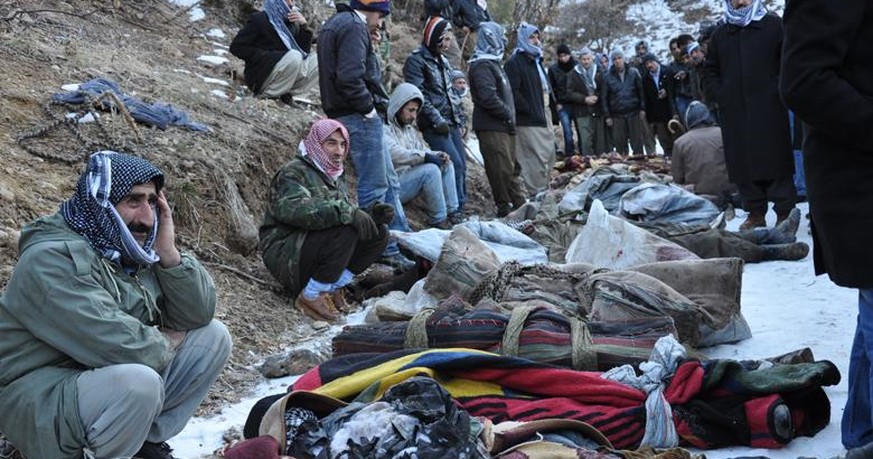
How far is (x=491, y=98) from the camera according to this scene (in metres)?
8.77

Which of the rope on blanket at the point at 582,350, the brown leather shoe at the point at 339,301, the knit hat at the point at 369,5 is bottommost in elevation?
the brown leather shoe at the point at 339,301

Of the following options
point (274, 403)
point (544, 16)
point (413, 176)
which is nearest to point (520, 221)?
point (413, 176)

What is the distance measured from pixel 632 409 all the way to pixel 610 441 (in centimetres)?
14

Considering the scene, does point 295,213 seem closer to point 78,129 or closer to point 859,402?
point 78,129

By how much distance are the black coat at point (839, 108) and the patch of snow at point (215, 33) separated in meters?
8.86

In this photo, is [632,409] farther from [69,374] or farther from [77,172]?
[77,172]

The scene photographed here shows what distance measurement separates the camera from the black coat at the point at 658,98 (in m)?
13.2

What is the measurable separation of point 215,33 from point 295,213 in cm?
585

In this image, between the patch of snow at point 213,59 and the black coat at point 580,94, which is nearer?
the patch of snow at point 213,59

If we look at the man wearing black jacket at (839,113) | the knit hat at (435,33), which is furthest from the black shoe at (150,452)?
the knit hat at (435,33)

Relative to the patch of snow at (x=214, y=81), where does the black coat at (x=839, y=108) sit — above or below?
above

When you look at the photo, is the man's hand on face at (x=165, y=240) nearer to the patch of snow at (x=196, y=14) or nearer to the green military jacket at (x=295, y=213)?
the green military jacket at (x=295, y=213)

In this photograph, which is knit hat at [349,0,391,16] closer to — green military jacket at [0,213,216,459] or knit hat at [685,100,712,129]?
knit hat at [685,100,712,129]

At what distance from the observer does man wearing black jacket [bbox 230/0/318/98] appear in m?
9.05
